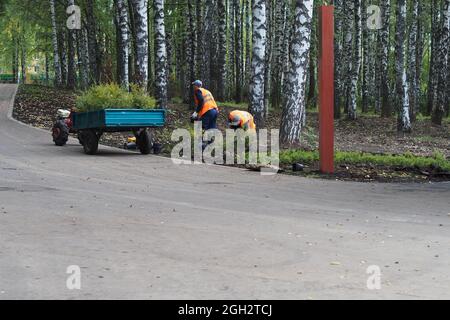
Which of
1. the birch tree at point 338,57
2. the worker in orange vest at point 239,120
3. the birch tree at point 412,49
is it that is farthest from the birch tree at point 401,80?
the worker in orange vest at point 239,120

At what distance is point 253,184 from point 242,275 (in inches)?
270

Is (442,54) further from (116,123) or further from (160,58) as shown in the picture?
(116,123)

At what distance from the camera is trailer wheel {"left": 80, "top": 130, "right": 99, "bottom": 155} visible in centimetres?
1747

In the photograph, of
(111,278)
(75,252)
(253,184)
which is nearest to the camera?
(111,278)

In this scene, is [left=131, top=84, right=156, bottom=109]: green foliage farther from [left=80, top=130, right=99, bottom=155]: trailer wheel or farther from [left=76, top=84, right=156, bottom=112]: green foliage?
[left=80, top=130, right=99, bottom=155]: trailer wheel

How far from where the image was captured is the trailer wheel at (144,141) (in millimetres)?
17734

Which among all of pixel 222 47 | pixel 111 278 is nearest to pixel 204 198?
pixel 111 278

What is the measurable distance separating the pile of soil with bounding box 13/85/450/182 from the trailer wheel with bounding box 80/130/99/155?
6.15 ft

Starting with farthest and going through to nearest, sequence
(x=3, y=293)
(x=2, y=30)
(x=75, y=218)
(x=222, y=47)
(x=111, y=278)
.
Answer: (x=2, y=30), (x=222, y=47), (x=75, y=218), (x=111, y=278), (x=3, y=293)

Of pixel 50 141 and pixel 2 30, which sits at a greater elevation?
pixel 2 30

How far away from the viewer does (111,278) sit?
19.4 feet

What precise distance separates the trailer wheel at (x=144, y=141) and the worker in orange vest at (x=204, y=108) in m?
1.26

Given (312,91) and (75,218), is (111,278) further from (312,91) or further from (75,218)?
(312,91)

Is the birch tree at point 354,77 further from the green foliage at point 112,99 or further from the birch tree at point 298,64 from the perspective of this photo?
the green foliage at point 112,99
